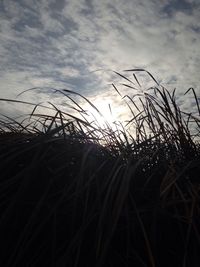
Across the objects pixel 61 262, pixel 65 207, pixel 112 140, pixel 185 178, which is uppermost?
pixel 112 140

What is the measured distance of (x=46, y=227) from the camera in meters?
0.84

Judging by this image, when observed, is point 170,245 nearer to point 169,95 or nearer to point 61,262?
point 61,262

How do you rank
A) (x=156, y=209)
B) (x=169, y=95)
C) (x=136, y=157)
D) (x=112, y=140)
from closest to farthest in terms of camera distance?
(x=156, y=209), (x=136, y=157), (x=112, y=140), (x=169, y=95)

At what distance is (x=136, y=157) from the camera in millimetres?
1179

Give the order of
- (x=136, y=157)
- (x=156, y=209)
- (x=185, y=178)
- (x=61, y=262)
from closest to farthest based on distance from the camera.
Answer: (x=61, y=262) < (x=156, y=209) < (x=185, y=178) < (x=136, y=157)

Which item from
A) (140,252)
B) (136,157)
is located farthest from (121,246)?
(136,157)

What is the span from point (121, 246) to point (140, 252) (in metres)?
0.06

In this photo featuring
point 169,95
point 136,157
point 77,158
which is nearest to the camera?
point 77,158

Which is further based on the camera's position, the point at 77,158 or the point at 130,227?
the point at 77,158

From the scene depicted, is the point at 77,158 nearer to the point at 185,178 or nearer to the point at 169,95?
the point at 185,178

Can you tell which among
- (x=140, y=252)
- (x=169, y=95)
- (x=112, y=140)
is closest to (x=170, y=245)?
(x=140, y=252)

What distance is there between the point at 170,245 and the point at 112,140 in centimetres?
63

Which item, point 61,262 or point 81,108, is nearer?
point 61,262

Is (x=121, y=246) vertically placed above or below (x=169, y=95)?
below
